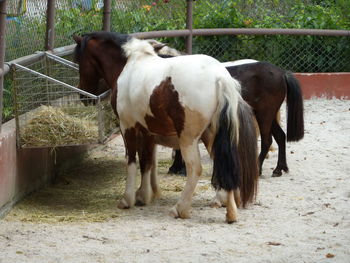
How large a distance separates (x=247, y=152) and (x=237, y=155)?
0.57ft

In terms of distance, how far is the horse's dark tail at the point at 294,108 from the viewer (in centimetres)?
878

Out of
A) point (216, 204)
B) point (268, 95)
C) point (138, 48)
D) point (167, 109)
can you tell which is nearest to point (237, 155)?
point (167, 109)

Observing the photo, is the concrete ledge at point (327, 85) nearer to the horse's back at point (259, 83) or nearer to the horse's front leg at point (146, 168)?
the horse's back at point (259, 83)

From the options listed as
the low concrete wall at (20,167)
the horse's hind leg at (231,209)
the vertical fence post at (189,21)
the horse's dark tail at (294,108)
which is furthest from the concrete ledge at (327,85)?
the horse's hind leg at (231,209)

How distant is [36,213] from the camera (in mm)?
7004

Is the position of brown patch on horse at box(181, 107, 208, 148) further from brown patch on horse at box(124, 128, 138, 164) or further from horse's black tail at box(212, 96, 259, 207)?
brown patch on horse at box(124, 128, 138, 164)

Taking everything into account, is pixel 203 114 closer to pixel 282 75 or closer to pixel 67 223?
pixel 67 223

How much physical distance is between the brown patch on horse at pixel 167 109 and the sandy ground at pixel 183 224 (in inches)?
30.8

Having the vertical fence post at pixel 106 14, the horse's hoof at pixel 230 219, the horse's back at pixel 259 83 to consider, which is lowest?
the horse's hoof at pixel 230 219

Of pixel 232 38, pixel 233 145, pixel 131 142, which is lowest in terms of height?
pixel 232 38

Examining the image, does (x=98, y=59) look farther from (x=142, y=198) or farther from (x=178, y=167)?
(x=178, y=167)

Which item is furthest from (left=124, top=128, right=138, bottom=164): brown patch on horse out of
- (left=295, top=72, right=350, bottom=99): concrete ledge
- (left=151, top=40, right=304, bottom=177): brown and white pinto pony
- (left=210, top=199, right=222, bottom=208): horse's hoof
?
(left=295, top=72, right=350, bottom=99): concrete ledge

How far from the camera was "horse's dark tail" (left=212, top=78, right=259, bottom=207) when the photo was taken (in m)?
6.58

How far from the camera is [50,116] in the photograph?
→ 733 centimetres
